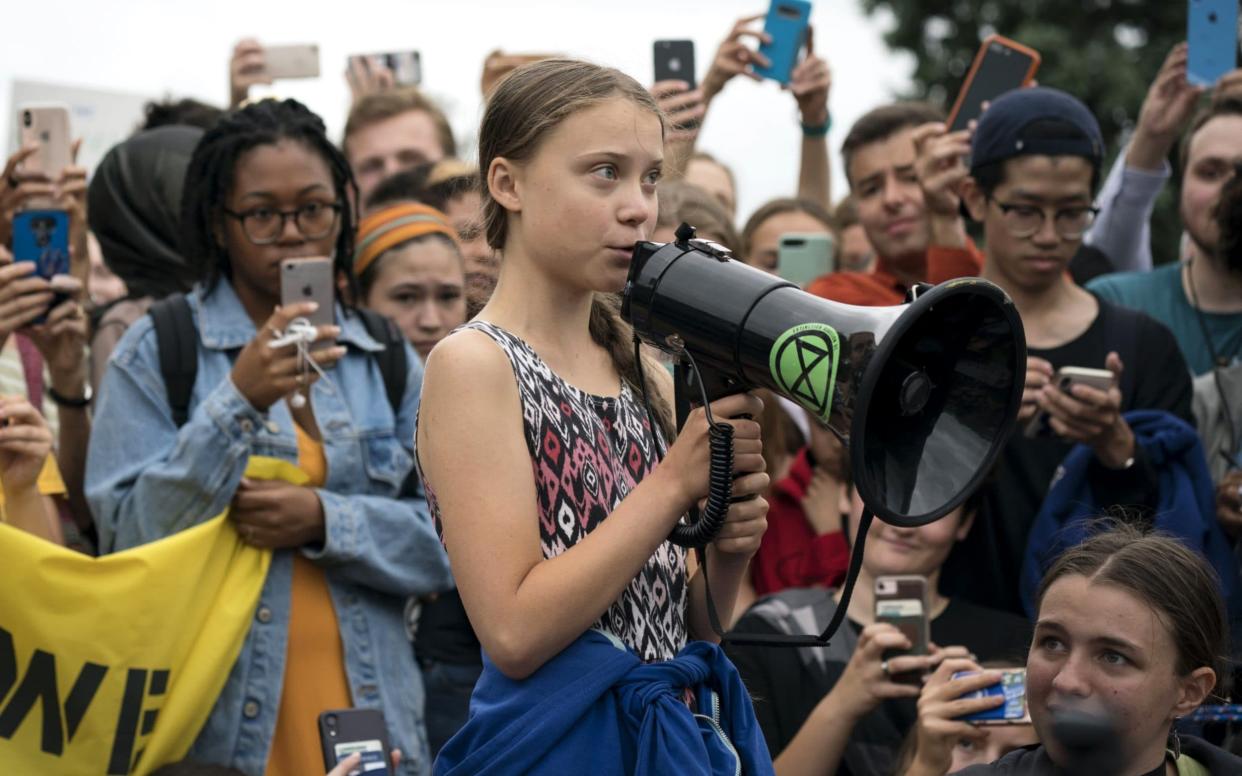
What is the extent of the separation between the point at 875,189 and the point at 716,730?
11.2 feet

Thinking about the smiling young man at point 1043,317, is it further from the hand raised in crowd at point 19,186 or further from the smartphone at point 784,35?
the hand raised in crowd at point 19,186

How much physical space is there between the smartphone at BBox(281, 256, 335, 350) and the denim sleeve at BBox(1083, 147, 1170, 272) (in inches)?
110

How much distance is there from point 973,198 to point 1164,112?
3.57 feet

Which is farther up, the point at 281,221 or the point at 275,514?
the point at 281,221

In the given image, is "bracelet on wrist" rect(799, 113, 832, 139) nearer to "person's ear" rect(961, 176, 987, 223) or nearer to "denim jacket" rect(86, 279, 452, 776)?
"person's ear" rect(961, 176, 987, 223)

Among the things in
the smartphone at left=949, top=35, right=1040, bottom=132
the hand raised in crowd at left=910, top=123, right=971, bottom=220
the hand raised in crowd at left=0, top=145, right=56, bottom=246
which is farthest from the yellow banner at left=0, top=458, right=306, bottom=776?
the smartphone at left=949, top=35, right=1040, bottom=132

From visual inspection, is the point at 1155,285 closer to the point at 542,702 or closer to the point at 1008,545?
the point at 1008,545

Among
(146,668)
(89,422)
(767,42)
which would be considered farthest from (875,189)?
(146,668)

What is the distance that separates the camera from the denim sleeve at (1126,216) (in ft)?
19.0

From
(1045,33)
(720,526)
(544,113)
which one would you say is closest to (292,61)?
(544,113)

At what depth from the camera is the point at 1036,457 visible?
4652 mm

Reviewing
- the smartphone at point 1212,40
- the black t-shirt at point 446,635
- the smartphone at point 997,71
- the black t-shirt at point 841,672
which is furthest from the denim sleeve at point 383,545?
the smartphone at point 1212,40

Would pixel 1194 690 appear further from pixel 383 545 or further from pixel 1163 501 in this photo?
pixel 383 545

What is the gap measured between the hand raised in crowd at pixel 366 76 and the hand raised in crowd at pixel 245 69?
76 centimetres
